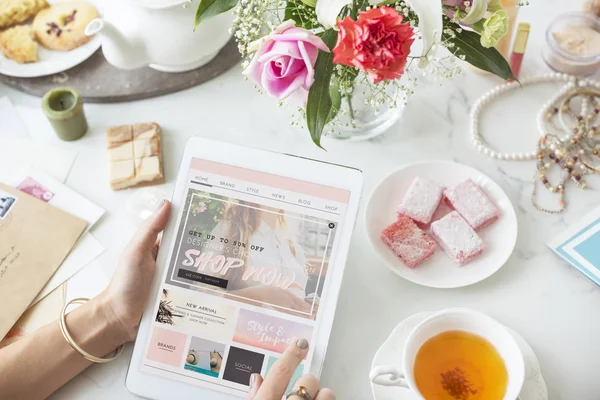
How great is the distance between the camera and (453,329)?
0.80 metres

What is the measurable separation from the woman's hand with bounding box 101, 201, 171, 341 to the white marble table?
7 cm

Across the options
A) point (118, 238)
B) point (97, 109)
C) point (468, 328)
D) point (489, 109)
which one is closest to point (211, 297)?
point (118, 238)

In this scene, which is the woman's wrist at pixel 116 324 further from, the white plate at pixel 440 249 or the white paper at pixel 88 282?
the white plate at pixel 440 249

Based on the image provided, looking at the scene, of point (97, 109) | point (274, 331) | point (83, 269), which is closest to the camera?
point (274, 331)

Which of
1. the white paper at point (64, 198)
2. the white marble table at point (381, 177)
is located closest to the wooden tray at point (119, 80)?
the white marble table at point (381, 177)

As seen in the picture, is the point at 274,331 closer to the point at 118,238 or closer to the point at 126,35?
the point at 118,238

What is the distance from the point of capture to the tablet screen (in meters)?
0.85

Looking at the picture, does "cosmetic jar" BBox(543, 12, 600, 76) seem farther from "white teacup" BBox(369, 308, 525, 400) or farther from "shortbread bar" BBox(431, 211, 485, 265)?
"white teacup" BBox(369, 308, 525, 400)

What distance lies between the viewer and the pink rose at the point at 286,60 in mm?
690

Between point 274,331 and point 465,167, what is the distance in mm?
397

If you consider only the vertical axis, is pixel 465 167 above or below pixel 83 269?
above

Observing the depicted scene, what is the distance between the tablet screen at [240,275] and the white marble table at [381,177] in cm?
10

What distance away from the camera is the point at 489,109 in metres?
1.07

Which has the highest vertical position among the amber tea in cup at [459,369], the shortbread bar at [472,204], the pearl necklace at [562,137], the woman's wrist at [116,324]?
the pearl necklace at [562,137]
